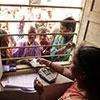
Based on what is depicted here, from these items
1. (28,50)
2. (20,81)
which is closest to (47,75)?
(20,81)

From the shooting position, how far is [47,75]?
172 centimetres

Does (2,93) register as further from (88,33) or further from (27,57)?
(88,33)

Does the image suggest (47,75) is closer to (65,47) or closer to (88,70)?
(65,47)

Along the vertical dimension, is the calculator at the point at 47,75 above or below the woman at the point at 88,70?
below

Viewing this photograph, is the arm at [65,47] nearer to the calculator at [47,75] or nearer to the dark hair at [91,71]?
the calculator at [47,75]

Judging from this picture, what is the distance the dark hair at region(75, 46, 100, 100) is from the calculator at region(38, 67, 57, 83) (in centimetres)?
65

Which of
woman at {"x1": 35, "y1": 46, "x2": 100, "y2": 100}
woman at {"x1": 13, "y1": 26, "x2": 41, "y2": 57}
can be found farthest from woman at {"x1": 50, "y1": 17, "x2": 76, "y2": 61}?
woman at {"x1": 35, "y1": 46, "x2": 100, "y2": 100}

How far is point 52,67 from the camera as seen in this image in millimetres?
1719

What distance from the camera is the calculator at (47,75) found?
1687mm

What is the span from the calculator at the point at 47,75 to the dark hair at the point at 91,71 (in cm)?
65

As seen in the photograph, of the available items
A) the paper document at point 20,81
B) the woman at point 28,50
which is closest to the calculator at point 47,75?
the paper document at point 20,81

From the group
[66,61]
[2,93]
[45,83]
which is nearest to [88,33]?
[66,61]

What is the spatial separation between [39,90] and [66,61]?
682 millimetres

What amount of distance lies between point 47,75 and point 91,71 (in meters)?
0.73
